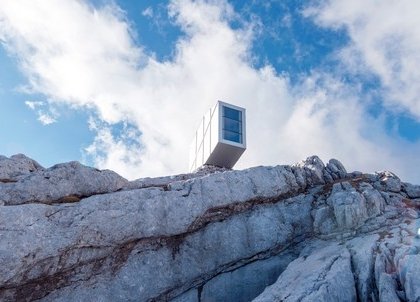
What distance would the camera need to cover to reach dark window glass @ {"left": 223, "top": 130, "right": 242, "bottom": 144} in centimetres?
6581

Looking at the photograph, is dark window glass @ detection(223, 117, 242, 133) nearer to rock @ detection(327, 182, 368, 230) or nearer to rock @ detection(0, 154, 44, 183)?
rock @ detection(327, 182, 368, 230)

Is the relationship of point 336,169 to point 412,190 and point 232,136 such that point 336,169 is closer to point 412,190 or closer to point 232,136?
point 412,190

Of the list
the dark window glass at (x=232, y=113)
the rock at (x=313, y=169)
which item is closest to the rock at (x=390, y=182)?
the rock at (x=313, y=169)

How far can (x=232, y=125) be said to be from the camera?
222 feet

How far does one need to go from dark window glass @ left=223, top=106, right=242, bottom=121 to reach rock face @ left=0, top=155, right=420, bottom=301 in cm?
3060

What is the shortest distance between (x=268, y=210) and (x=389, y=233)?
10969 millimetres

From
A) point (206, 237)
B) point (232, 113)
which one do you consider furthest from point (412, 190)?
point (232, 113)

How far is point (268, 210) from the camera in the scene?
36.2m

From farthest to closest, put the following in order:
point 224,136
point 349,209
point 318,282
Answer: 1. point 224,136
2. point 349,209
3. point 318,282

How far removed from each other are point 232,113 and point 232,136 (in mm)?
5129

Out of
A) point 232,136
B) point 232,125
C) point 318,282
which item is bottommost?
point 318,282

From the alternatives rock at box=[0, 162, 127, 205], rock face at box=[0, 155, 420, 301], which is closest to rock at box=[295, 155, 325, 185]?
rock face at box=[0, 155, 420, 301]

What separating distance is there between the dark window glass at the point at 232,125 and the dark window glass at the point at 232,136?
27.6 inches

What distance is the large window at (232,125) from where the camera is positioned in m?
66.2
